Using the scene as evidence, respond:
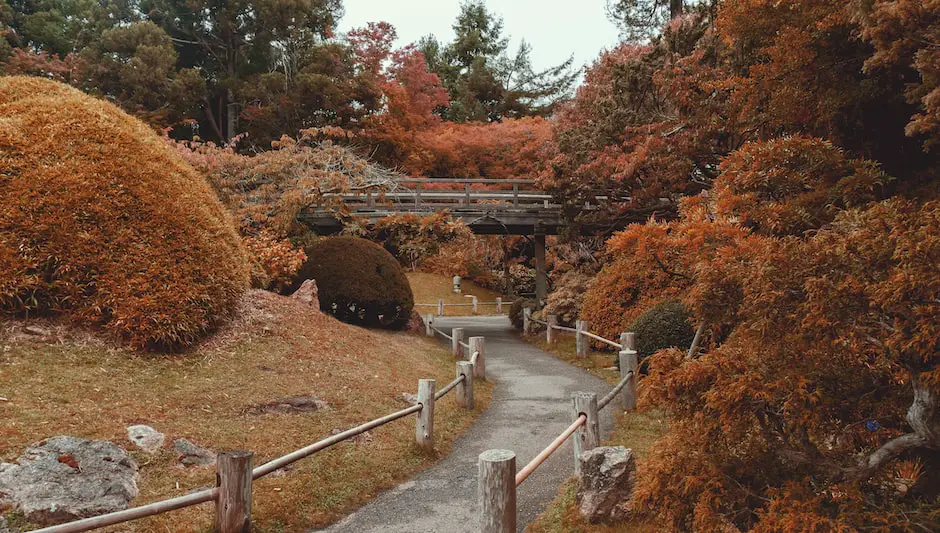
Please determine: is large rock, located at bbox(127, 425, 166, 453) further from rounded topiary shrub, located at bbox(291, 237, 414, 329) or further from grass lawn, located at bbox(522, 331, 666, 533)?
rounded topiary shrub, located at bbox(291, 237, 414, 329)

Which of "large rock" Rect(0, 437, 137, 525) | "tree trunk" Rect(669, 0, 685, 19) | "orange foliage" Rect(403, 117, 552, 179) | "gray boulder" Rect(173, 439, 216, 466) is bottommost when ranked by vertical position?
"gray boulder" Rect(173, 439, 216, 466)

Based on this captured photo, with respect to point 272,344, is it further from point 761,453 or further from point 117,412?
point 761,453

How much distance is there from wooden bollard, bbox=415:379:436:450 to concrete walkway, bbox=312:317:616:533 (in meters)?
0.33

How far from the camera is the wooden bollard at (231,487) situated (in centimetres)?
378

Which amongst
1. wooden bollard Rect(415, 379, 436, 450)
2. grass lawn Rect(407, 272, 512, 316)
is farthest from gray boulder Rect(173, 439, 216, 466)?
grass lawn Rect(407, 272, 512, 316)

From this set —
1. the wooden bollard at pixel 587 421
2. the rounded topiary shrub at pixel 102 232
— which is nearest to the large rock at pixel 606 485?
the wooden bollard at pixel 587 421

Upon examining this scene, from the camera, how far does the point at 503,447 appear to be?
670cm

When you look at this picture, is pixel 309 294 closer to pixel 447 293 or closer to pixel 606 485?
pixel 606 485

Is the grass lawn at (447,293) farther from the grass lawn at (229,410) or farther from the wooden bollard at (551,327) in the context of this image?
the grass lawn at (229,410)

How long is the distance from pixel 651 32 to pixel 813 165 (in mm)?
19636

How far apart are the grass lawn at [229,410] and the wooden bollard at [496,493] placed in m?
2.17

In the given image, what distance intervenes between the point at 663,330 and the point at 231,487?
27.2 feet

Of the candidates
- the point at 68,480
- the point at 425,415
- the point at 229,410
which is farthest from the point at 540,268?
the point at 68,480

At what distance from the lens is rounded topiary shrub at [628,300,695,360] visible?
1011cm
